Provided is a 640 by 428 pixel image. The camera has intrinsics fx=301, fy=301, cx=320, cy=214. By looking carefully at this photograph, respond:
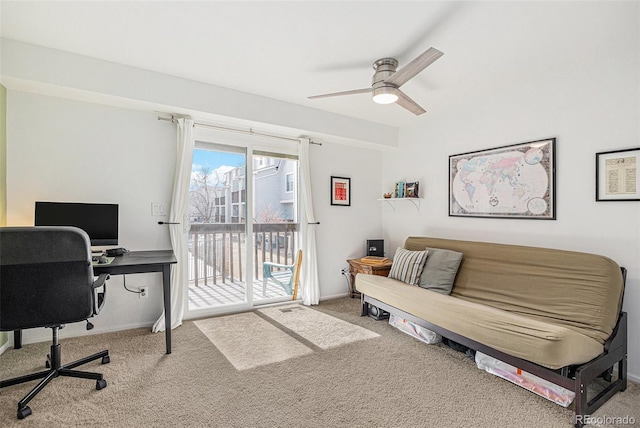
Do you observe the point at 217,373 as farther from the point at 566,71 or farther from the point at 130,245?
the point at 566,71

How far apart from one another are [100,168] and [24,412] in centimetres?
199

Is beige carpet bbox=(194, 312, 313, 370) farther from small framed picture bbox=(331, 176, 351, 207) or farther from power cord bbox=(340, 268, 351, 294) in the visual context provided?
small framed picture bbox=(331, 176, 351, 207)

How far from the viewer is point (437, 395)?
1.95 metres

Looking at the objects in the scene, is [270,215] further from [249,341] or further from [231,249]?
[249,341]

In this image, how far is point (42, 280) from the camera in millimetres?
1792

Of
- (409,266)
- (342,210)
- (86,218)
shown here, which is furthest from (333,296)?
(86,218)

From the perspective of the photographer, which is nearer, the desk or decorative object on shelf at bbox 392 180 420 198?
the desk

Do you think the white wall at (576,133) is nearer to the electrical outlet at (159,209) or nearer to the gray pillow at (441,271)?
the gray pillow at (441,271)

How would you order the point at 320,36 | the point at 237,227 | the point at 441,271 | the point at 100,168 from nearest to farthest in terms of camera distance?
the point at 320,36, the point at 100,168, the point at 441,271, the point at 237,227

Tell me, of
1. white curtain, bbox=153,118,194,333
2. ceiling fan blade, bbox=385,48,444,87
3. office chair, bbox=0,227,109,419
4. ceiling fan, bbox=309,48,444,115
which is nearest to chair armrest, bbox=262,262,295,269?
white curtain, bbox=153,118,194,333

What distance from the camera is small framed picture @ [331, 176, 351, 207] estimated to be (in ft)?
13.9

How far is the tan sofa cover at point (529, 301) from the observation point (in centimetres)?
181

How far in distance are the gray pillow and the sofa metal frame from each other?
65 centimetres

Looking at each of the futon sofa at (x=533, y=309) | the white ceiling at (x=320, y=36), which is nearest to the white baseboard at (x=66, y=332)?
the white ceiling at (x=320, y=36)
